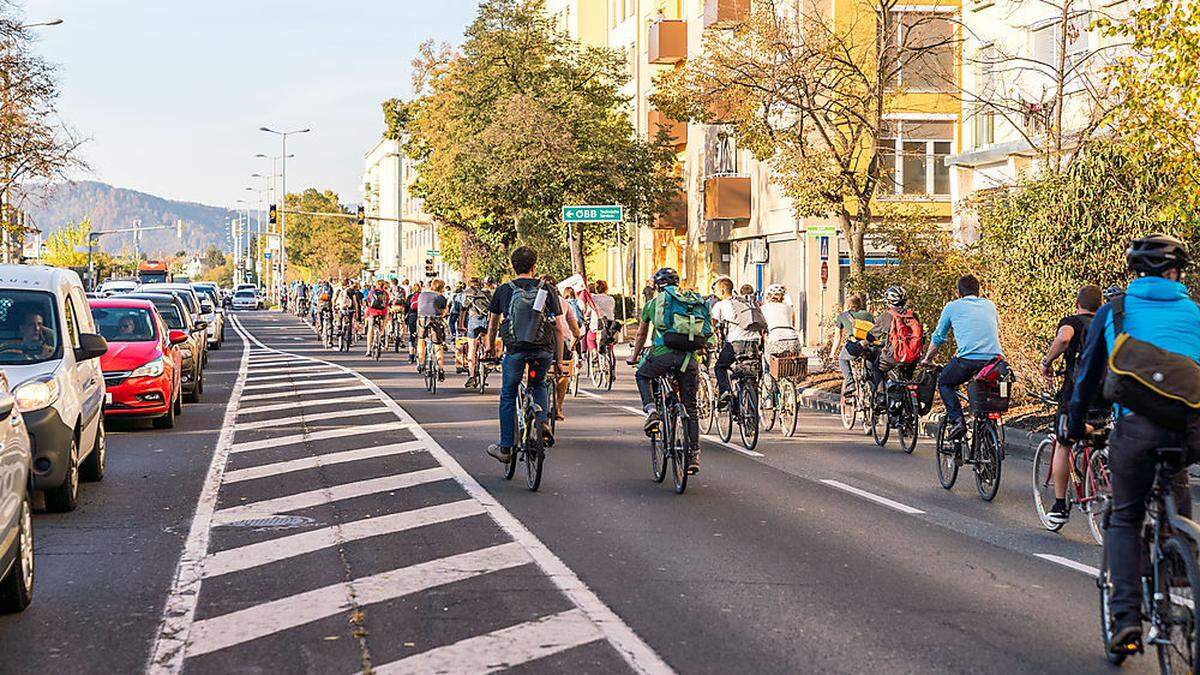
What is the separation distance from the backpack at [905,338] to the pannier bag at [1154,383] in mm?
10222

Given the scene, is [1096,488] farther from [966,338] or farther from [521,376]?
[521,376]

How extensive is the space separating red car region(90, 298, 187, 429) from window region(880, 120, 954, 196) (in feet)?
83.2

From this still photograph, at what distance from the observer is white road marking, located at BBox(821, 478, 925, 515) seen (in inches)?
473

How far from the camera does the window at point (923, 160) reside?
41.1 meters

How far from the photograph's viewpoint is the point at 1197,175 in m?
15.5

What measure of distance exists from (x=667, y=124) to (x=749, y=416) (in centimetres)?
3519

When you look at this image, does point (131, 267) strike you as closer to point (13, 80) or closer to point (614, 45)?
point (614, 45)

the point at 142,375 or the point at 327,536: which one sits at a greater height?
the point at 142,375

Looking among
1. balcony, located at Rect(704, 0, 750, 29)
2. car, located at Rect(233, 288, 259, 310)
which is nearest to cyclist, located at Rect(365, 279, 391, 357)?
balcony, located at Rect(704, 0, 750, 29)

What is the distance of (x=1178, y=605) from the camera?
612 cm

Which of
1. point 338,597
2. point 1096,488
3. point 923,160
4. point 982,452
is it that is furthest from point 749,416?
point 923,160

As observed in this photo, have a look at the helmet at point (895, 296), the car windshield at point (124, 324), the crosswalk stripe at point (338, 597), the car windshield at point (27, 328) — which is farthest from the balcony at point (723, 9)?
the crosswalk stripe at point (338, 597)

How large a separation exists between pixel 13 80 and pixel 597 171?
1824 centimetres

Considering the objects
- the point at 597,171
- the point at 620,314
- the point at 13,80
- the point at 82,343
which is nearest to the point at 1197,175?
the point at 82,343
